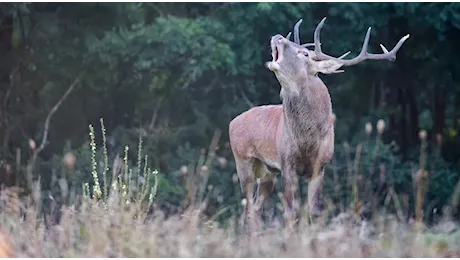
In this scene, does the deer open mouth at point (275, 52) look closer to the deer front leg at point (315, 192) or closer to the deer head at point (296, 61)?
the deer head at point (296, 61)

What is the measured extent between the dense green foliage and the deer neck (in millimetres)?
5791

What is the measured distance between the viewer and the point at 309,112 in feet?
30.2

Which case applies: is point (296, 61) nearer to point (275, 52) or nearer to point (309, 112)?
point (275, 52)

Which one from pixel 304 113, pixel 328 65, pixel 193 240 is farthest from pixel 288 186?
pixel 193 240

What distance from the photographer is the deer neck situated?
9.16 meters

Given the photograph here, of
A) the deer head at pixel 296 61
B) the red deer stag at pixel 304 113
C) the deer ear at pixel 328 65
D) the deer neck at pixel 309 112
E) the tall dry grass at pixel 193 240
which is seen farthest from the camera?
the deer neck at pixel 309 112

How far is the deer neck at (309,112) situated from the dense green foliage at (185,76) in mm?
5791

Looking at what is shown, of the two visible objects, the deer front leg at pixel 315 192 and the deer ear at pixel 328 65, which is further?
the deer front leg at pixel 315 192

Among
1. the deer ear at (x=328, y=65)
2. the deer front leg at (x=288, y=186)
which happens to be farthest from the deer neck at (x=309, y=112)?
the deer front leg at (x=288, y=186)

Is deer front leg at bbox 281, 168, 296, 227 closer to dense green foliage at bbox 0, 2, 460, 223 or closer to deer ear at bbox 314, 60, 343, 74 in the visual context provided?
deer ear at bbox 314, 60, 343, 74

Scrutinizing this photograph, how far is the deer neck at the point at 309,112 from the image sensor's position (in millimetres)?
9164

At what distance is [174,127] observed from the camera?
56.9 feet

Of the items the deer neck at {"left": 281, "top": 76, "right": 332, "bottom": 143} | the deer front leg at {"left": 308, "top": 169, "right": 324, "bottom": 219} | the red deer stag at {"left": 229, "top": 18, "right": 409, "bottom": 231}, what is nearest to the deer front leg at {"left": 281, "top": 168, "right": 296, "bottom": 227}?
the red deer stag at {"left": 229, "top": 18, "right": 409, "bottom": 231}

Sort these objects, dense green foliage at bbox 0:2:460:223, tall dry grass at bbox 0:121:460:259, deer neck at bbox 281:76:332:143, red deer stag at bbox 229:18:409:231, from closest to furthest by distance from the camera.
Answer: tall dry grass at bbox 0:121:460:259
red deer stag at bbox 229:18:409:231
deer neck at bbox 281:76:332:143
dense green foliage at bbox 0:2:460:223
